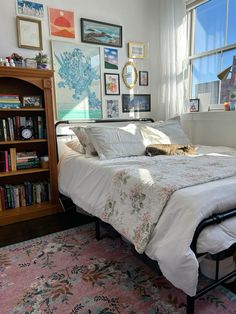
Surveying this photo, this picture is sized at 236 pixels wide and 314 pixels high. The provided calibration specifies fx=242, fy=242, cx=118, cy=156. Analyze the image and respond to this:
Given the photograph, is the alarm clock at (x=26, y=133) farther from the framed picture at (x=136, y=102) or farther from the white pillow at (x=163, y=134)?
the framed picture at (x=136, y=102)

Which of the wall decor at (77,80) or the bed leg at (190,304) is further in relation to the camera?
the wall decor at (77,80)

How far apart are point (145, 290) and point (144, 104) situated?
2.50 meters

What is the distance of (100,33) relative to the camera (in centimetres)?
291

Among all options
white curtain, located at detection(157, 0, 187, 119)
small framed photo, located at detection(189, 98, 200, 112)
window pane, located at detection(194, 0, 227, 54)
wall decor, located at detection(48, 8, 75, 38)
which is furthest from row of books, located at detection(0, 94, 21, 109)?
window pane, located at detection(194, 0, 227, 54)

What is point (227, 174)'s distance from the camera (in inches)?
56.1

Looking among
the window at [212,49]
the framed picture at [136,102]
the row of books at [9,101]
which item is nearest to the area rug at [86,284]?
the row of books at [9,101]

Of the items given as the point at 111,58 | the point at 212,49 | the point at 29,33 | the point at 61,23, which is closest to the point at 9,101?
the point at 29,33

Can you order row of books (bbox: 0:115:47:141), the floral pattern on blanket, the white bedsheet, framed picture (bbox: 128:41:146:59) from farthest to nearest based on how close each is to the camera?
framed picture (bbox: 128:41:146:59), row of books (bbox: 0:115:47:141), the floral pattern on blanket, the white bedsheet

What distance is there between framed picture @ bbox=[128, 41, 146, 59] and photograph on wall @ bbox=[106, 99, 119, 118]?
2.17 ft

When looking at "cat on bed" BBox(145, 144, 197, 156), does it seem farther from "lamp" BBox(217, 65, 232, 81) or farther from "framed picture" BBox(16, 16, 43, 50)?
"framed picture" BBox(16, 16, 43, 50)

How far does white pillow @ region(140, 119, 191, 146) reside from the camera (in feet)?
8.30

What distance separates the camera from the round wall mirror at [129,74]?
125 inches

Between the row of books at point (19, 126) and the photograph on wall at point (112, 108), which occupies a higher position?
the photograph on wall at point (112, 108)

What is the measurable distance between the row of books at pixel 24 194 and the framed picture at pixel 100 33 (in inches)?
69.5
